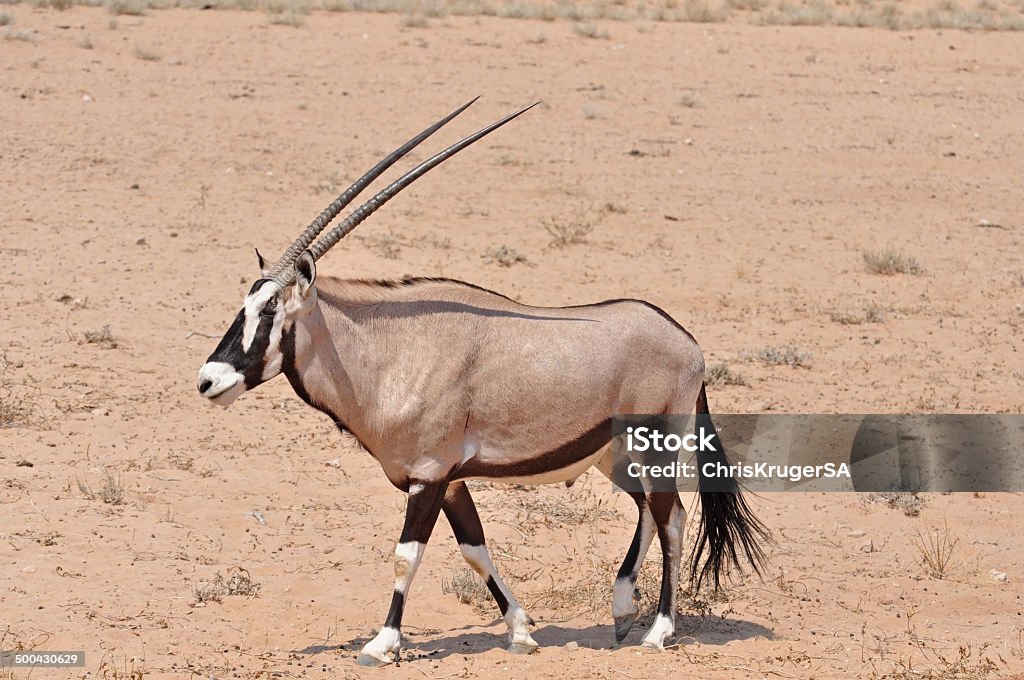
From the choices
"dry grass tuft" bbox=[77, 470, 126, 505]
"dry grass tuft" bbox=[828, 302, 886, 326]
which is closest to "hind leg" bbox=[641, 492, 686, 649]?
"dry grass tuft" bbox=[77, 470, 126, 505]

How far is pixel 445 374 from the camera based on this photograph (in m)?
6.02

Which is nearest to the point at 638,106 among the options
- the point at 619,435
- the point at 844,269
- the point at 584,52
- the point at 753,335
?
the point at 584,52

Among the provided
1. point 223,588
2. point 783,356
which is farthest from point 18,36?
point 223,588

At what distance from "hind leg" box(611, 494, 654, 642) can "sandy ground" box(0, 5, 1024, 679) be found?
0.15m

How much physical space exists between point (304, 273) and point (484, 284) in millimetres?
6878

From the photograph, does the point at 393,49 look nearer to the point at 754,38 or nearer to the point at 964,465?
the point at 754,38

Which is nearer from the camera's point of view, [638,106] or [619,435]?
[619,435]

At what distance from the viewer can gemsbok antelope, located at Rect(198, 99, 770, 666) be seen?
5.92 metres

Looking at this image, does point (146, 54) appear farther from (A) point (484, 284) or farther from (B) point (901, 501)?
(B) point (901, 501)

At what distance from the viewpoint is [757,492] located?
8891 millimetres

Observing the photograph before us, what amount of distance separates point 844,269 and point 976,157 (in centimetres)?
575

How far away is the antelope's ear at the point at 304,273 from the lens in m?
5.78

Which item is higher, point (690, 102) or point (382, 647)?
point (690, 102)

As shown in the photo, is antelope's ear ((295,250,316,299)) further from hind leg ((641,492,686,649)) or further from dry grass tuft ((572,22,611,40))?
dry grass tuft ((572,22,611,40))
